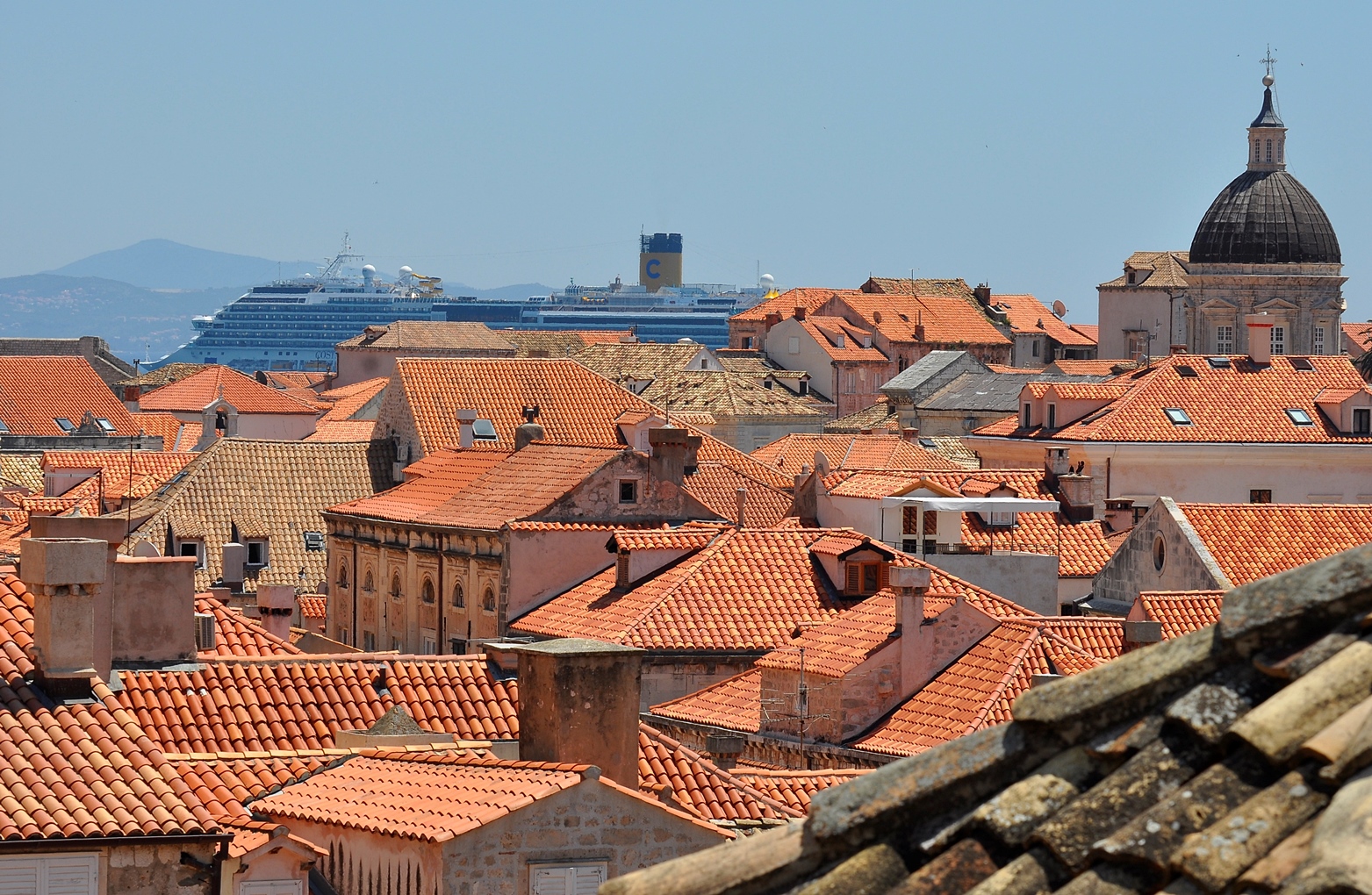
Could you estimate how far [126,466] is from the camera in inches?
2386

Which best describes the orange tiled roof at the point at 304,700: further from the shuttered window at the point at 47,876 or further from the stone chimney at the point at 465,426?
the stone chimney at the point at 465,426

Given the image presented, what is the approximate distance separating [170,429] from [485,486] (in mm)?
42979

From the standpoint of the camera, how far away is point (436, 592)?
41469mm

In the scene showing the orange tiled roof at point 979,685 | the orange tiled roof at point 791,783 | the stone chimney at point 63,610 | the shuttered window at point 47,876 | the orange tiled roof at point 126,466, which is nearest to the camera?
the shuttered window at point 47,876

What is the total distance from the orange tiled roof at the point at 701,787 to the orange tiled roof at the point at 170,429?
197 feet

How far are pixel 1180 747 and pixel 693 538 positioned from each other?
32.5m

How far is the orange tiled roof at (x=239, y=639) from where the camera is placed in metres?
21.3

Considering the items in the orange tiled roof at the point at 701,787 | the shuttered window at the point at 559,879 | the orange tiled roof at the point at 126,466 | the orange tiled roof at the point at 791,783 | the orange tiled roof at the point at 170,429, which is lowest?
the orange tiled roof at the point at 170,429

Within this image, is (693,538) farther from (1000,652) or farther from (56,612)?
(56,612)

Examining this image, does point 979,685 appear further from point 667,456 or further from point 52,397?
point 52,397

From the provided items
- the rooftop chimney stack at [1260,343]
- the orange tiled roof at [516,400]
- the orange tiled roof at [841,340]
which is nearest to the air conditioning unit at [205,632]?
the orange tiled roof at [516,400]

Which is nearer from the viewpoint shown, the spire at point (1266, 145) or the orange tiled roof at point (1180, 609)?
the orange tiled roof at point (1180, 609)

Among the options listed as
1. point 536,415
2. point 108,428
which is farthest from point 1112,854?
point 108,428

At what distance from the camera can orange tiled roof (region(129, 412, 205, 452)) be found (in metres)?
79.5
